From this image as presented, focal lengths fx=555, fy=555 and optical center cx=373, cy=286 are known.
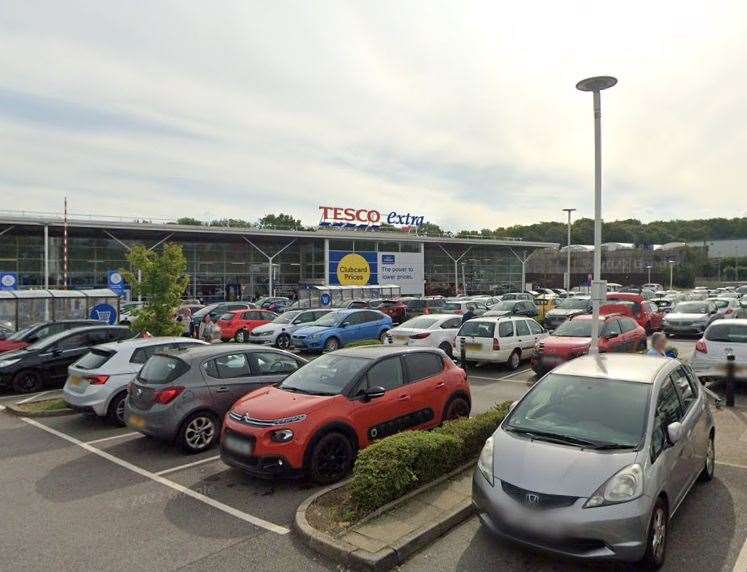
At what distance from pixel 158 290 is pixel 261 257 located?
120 ft

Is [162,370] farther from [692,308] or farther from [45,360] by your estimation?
[692,308]

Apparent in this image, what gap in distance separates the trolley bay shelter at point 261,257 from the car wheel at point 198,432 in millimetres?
27959

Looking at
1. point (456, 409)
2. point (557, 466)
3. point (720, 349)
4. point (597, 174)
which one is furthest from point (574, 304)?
point (557, 466)

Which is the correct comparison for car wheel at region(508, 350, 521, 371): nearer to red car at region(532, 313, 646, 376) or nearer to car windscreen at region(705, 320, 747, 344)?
red car at region(532, 313, 646, 376)

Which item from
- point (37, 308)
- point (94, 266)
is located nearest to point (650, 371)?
point (37, 308)

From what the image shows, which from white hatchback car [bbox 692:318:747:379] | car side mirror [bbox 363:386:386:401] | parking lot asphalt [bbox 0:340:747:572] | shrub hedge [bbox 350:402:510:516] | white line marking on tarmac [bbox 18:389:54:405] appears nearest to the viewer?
parking lot asphalt [bbox 0:340:747:572]

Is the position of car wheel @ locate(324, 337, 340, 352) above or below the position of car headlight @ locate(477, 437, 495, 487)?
below

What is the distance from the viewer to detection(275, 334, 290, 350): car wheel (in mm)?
21281

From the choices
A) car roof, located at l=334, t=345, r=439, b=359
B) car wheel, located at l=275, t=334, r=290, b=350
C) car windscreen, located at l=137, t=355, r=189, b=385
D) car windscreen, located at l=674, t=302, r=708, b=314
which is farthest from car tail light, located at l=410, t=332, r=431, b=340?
car windscreen, located at l=674, t=302, r=708, b=314

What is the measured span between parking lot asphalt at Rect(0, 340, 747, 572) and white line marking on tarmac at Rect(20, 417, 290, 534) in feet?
0.07

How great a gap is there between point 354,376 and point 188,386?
101 inches

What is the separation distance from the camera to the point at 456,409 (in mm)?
8562

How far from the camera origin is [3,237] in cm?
3884

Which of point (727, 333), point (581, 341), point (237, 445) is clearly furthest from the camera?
point (581, 341)
